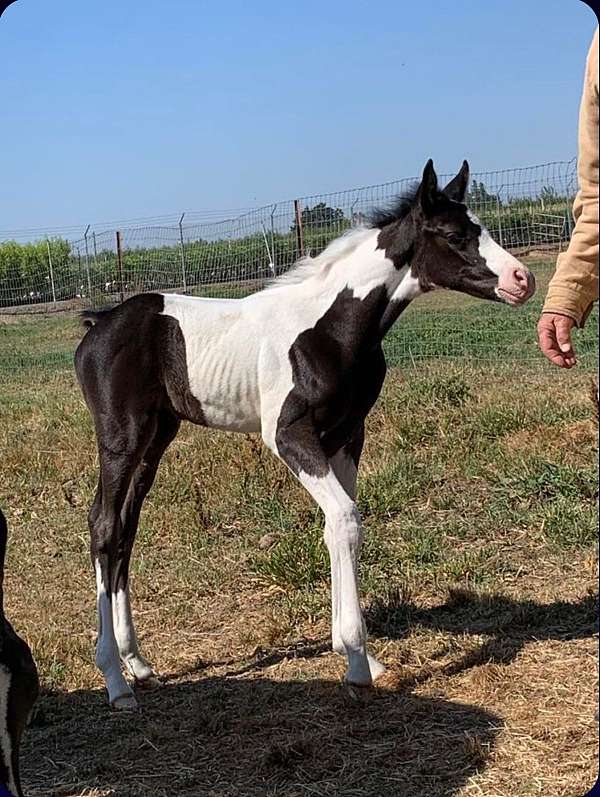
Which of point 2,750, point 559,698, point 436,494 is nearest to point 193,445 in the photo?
point 436,494

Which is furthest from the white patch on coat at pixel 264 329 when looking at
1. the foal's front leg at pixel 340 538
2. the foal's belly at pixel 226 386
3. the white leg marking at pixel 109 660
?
the white leg marking at pixel 109 660

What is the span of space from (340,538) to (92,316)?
5.87ft

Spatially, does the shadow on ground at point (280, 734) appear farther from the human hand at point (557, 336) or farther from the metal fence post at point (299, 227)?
the metal fence post at point (299, 227)

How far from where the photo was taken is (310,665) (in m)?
4.46

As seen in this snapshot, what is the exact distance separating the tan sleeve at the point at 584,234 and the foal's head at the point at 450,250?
4.62ft

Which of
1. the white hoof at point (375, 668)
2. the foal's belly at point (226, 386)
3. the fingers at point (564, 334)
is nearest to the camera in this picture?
the fingers at point (564, 334)

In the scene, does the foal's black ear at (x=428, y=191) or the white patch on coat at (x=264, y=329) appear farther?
the white patch on coat at (x=264, y=329)

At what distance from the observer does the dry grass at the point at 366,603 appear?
3.54 m

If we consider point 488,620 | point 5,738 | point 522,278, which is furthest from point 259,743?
point 522,278

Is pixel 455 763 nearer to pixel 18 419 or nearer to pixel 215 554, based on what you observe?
pixel 215 554

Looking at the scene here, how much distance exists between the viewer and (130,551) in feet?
15.2

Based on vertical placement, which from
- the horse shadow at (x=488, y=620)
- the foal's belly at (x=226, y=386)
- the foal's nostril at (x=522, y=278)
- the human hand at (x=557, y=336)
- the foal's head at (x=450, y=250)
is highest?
the foal's head at (x=450, y=250)

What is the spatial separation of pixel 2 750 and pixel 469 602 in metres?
2.80

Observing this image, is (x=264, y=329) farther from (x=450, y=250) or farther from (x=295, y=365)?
(x=450, y=250)
